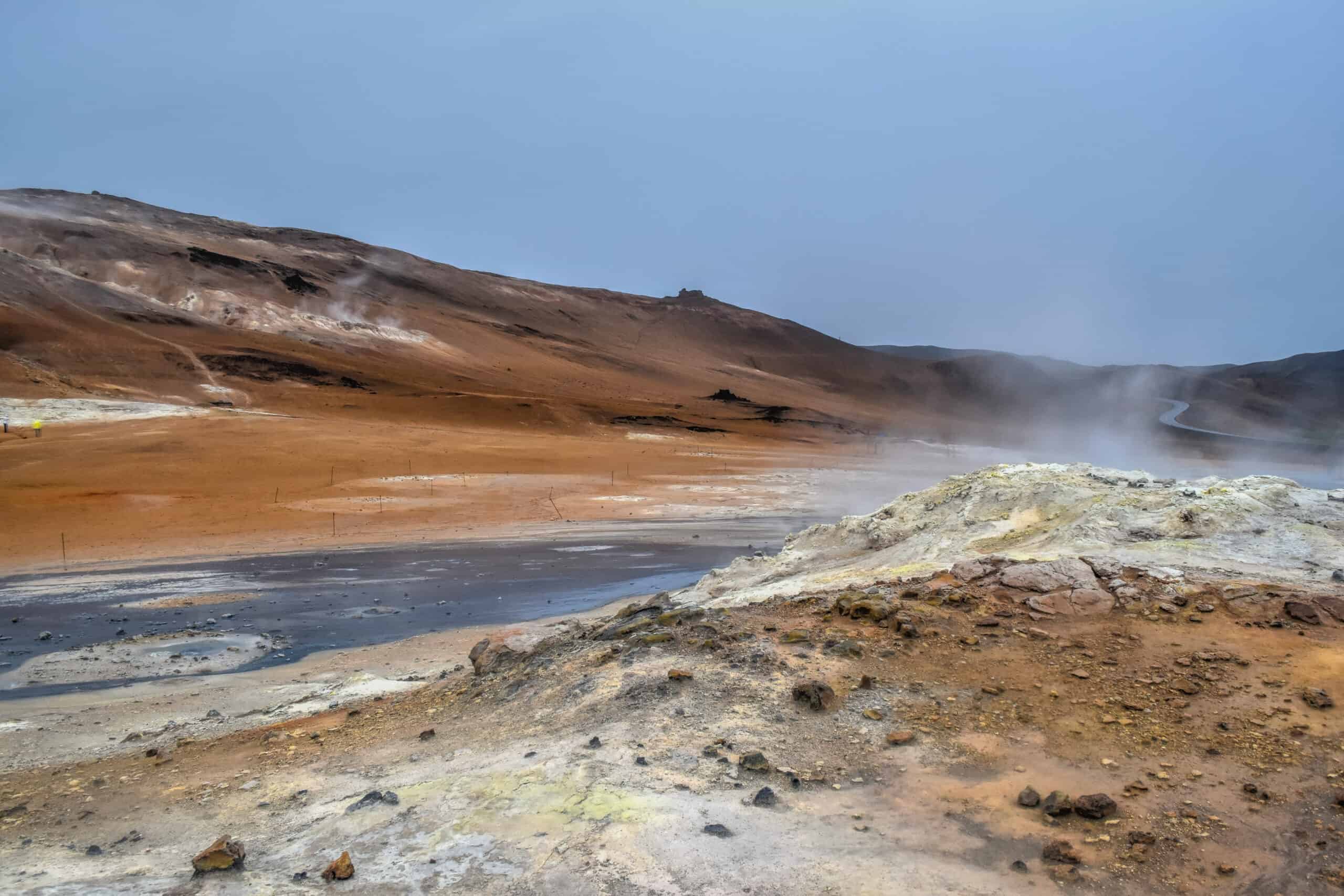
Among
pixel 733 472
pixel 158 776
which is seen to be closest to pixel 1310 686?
pixel 158 776

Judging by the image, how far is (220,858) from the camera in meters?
4.47

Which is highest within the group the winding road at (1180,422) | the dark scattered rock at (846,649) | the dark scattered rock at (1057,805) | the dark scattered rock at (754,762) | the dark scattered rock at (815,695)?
the winding road at (1180,422)

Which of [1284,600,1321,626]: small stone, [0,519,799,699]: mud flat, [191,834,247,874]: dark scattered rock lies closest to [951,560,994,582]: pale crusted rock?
[1284,600,1321,626]: small stone

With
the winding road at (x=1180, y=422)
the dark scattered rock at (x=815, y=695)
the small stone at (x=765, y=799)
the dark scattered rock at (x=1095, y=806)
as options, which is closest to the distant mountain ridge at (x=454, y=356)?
the winding road at (x=1180, y=422)

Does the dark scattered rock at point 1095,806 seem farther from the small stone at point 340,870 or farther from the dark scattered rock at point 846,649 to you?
the small stone at point 340,870

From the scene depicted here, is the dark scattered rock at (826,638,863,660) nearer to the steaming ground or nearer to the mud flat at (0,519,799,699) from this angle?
the steaming ground

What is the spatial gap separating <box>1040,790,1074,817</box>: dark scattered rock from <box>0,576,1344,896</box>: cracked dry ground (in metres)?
0.03

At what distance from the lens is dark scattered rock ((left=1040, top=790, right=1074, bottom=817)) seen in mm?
4586

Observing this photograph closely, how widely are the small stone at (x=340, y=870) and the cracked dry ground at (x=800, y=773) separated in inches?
2.1

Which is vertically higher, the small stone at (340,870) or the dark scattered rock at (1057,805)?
the dark scattered rock at (1057,805)

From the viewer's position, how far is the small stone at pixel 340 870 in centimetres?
433

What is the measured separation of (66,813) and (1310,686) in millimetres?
8089

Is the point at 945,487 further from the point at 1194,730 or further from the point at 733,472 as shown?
the point at 733,472

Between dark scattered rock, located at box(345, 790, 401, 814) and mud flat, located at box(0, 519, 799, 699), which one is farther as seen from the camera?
mud flat, located at box(0, 519, 799, 699)
